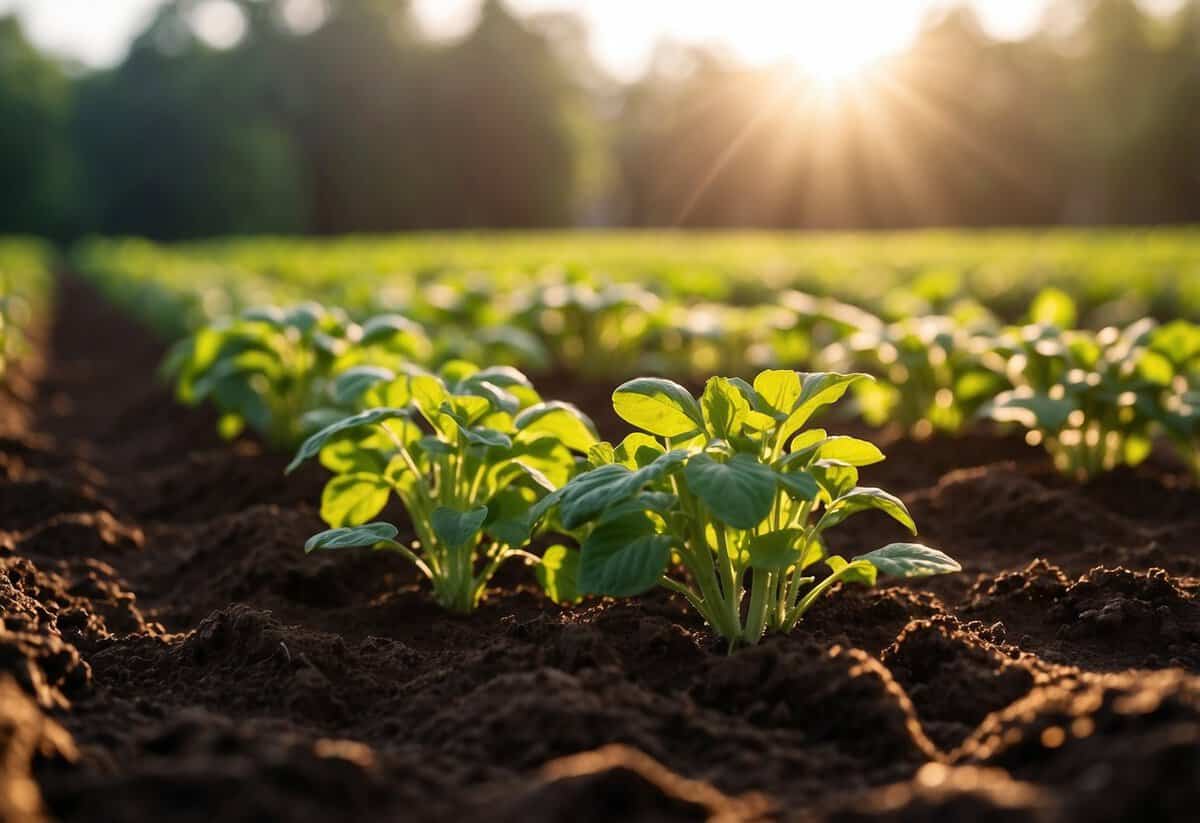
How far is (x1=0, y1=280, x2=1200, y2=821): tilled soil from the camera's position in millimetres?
1730

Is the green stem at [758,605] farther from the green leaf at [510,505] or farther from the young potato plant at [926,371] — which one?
the young potato plant at [926,371]

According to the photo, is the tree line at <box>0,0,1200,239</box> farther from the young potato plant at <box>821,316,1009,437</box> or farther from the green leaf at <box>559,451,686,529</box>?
the green leaf at <box>559,451,686,529</box>

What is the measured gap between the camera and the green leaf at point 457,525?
2.79 m

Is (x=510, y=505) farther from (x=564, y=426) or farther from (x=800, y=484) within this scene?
(x=800, y=484)

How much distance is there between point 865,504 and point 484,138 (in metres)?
48.7

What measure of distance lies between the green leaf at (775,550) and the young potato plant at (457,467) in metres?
0.53

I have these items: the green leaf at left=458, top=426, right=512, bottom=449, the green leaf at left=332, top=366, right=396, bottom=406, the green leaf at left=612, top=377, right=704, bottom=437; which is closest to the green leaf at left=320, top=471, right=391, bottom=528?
the green leaf at left=332, top=366, right=396, bottom=406

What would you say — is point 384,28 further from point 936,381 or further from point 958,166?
point 936,381

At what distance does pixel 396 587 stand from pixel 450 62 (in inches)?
1946

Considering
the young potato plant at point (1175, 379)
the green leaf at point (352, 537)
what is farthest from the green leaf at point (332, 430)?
the young potato plant at point (1175, 379)

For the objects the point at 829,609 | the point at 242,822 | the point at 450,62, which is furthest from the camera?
the point at 450,62

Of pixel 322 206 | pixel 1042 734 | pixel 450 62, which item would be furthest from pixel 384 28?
pixel 1042 734

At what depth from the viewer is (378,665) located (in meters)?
2.73

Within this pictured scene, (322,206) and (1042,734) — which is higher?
(322,206)
